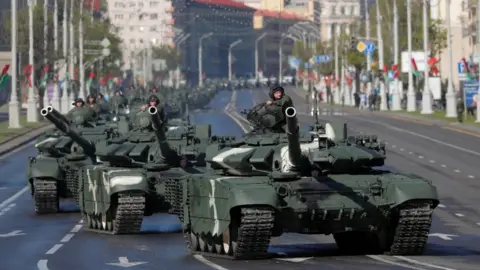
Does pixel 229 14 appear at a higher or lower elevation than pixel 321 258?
higher

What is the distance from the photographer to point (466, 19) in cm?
14475

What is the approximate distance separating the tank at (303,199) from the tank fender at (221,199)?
1cm

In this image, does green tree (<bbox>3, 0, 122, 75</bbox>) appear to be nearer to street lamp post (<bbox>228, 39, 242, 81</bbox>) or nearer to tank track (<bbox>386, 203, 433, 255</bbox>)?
street lamp post (<bbox>228, 39, 242, 81</bbox>)

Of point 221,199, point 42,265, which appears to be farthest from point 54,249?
point 221,199

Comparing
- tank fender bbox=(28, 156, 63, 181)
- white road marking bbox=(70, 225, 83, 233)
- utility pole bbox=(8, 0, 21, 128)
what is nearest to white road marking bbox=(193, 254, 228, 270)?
white road marking bbox=(70, 225, 83, 233)

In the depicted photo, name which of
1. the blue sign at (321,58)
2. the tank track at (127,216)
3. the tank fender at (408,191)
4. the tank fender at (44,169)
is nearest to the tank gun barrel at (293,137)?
the tank fender at (408,191)

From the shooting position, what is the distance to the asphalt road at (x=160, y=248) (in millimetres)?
20656

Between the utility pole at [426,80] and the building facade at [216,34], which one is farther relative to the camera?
the utility pole at [426,80]

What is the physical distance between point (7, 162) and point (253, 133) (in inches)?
1319

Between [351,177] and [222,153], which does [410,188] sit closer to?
[351,177]

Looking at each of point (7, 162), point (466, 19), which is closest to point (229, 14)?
point (7, 162)

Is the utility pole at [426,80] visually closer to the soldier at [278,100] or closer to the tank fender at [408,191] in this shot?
the soldier at [278,100]

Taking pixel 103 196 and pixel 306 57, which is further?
pixel 306 57

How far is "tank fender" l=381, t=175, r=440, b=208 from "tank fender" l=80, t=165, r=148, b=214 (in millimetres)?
6507
